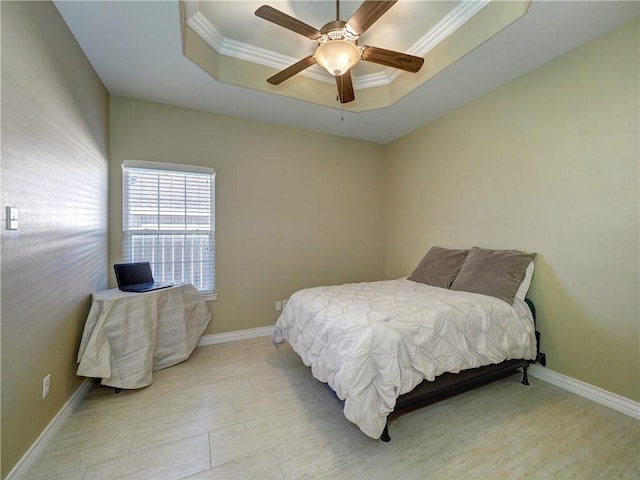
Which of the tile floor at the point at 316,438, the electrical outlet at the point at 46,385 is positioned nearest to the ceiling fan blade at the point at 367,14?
the tile floor at the point at 316,438

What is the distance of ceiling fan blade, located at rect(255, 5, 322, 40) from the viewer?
162 centimetres

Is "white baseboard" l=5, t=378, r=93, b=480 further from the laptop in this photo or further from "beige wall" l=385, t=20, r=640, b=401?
"beige wall" l=385, t=20, r=640, b=401

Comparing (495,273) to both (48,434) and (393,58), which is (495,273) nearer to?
(393,58)

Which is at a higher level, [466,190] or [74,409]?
[466,190]

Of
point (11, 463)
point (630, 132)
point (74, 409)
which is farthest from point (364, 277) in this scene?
point (11, 463)

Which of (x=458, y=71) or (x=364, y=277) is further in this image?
(x=364, y=277)

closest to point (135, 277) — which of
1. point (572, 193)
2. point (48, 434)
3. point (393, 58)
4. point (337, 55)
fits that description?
point (48, 434)

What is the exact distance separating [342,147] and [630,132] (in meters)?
2.82

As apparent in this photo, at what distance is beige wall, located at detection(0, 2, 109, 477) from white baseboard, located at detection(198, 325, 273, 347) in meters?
1.21

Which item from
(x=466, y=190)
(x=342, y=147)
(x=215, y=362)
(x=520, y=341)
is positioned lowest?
(x=215, y=362)

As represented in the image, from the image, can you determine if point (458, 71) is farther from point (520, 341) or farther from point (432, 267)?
point (520, 341)

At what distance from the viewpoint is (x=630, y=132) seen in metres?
1.87

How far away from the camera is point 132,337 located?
7.01 feet

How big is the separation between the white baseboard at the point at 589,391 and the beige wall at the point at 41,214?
3.56m
